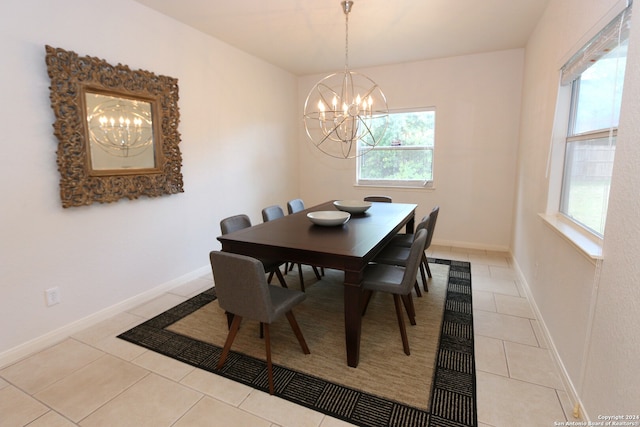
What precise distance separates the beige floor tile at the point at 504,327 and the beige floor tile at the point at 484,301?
9 cm

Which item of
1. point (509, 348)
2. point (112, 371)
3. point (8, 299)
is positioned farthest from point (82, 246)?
point (509, 348)

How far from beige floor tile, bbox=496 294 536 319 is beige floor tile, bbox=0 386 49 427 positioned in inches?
127

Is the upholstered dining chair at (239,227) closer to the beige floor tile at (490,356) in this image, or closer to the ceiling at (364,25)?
the beige floor tile at (490,356)

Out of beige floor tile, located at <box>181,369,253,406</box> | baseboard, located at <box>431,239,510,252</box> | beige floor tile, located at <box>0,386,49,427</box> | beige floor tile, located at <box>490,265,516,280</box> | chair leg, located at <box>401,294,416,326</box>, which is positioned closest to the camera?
beige floor tile, located at <box>0,386,49,427</box>

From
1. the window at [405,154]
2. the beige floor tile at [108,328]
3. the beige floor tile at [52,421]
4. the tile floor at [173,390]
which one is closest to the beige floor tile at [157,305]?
the beige floor tile at [108,328]

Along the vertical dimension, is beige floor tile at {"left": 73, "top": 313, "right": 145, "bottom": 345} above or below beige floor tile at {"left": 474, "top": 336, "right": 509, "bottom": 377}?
below

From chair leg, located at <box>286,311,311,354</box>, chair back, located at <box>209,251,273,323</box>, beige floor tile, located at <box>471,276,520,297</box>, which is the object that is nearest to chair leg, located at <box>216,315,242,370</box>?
chair back, located at <box>209,251,273,323</box>

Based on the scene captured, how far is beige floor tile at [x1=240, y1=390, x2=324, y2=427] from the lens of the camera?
1.65m

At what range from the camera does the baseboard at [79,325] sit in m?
2.17

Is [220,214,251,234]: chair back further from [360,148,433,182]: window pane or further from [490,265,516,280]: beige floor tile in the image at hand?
[360,148,433,182]: window pane

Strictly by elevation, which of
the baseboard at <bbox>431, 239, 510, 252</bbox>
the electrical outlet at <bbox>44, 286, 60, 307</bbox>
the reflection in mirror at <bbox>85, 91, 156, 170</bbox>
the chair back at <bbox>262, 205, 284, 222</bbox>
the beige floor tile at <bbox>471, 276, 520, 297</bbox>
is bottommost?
the beige floor tile at <bbox>471, 276, 520, 297</bbox>

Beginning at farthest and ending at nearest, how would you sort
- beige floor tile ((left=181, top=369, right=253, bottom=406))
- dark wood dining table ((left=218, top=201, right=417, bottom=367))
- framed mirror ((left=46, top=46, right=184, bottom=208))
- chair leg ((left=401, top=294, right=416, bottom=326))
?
chair leg ((left=401, top=294, right=416, bottom=326))
framed mirror ((left=46, top=46, right=184, bottom=208))
dark wood dining table ((left=218, top=201, right=417, bottom=367))
beige floor tile ((left=181, top=369, right=253, bottom=406))

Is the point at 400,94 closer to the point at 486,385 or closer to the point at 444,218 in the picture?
the point at 444,218

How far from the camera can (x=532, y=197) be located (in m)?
3.13
